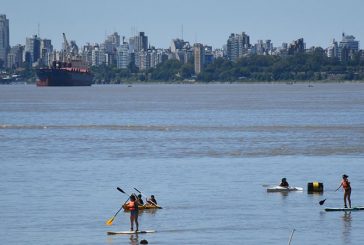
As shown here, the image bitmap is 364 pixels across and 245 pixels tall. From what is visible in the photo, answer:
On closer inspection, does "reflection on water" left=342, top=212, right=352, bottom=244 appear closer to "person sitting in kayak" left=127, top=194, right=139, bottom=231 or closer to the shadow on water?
the shadow on water

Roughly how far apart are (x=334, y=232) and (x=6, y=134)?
65.6 meters

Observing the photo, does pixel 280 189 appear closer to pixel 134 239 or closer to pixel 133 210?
pixel 133 210

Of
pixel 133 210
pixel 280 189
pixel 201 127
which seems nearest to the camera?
pixel 133 210

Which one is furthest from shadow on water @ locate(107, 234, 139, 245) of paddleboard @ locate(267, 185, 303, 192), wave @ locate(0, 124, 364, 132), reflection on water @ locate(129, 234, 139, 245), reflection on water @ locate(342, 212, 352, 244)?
wave @ locate(0, 124, 364, 132)

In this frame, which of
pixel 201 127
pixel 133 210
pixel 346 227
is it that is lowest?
pixel 201 127

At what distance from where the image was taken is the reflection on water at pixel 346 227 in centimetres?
4283

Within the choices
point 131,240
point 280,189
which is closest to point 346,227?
point 131,240

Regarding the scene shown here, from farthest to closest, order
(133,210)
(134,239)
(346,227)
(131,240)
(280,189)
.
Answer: (280,189), (346,227), (133,210), (134,239), (131,240)

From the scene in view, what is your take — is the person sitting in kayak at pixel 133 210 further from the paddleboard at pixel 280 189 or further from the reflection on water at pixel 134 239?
the paddleboard at pixel 280 189

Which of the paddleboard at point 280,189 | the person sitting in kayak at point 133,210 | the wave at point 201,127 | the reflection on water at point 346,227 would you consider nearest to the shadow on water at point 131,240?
the person sitting in kayak at point 133,210

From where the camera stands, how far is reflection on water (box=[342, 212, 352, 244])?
42828 millimetres

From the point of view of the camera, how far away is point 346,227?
149 ft

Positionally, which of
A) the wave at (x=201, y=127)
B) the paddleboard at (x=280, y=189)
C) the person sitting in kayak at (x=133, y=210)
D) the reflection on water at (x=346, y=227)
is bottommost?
the wave at (x=201, y=127)

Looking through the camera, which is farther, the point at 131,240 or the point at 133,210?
the point at 133,210
